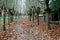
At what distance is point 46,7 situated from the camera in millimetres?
21938

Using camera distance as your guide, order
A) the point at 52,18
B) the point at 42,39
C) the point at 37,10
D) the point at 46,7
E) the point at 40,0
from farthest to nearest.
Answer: the point at 52,18 → the point at 37,10 → the point at 40,0 → the point at 46,7 → the point at 42,39

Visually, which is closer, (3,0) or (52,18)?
(3,0)

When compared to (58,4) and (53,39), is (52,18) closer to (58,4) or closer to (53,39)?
(58,4)

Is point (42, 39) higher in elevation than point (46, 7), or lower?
lower

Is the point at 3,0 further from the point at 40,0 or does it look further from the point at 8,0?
the point at 40,0

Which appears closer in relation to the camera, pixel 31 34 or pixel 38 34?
pixel 38 34

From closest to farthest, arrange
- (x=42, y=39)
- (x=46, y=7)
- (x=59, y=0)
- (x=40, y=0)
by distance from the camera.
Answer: (x=42, y=39), (x=46, y=7), (x=40, y=0), (x=59, y=0)

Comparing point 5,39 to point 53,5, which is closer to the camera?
point 5,39

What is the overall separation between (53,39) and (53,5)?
15992 mm

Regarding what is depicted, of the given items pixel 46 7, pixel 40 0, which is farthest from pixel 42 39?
pixel 40 0

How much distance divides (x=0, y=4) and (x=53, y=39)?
10.6m

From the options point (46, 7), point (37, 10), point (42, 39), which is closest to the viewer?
point (42, 39)

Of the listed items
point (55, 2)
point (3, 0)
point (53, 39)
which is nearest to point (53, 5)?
point (55, 2)

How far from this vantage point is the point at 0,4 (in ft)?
73.6
